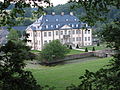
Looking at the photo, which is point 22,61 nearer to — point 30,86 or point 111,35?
point 30,86

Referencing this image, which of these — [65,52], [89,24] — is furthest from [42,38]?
[89,24]

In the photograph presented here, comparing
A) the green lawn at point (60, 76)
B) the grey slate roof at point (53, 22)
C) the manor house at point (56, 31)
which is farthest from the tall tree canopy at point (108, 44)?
the grey slate roof at point (53, 22)

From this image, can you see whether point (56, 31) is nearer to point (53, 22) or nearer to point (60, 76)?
point (53, 22)

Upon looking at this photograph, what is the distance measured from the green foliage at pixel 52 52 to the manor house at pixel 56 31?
10168 millimetres

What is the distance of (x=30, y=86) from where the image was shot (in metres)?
2.48

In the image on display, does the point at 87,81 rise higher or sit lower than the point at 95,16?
lower

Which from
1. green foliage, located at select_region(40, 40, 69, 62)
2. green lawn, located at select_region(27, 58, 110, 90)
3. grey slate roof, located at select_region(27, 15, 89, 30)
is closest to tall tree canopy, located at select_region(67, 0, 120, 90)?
green lawn, located at select_region(27, 58, 110, 90)

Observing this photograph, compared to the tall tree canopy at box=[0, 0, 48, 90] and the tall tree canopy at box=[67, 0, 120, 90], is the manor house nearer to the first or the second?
the tall tree canopy at box=[67, 0, 120, 90]

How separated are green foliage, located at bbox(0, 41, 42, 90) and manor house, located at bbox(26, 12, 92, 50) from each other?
33.0 m

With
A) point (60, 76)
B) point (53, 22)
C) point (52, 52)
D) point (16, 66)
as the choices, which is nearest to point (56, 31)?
point (53, 22)

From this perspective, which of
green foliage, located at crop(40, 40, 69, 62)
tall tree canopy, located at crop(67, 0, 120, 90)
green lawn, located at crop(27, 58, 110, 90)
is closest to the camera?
tall tree canopy, located at crop(67, 0, 120, 90)

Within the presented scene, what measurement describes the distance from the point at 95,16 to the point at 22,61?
5.57ft

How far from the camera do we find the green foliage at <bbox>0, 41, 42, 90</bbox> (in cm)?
246

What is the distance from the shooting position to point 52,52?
2481 cm
